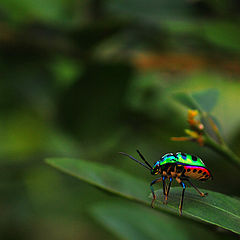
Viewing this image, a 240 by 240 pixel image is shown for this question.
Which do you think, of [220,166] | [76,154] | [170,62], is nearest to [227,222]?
[220,166]

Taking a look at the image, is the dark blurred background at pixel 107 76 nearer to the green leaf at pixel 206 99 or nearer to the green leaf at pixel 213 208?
the green leaf at pixel 206 99

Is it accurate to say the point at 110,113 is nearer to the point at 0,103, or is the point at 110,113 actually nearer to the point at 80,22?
the point at 80,22

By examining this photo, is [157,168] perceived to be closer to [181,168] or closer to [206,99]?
[181,168]

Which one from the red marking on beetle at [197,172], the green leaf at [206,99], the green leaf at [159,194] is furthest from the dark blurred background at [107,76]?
the red marking on beetle at [197,172]

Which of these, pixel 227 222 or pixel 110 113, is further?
pixel 110 113

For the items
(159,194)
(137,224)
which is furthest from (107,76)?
(159,194)

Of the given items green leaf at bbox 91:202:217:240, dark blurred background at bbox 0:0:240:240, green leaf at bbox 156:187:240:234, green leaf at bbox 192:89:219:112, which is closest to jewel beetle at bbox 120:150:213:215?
green leaf at bbox 156:187:240:234
